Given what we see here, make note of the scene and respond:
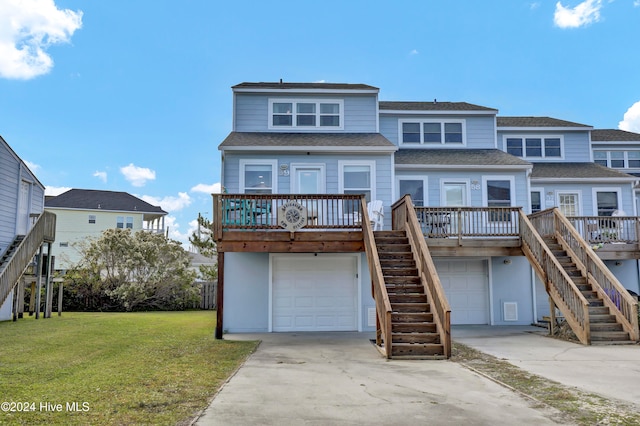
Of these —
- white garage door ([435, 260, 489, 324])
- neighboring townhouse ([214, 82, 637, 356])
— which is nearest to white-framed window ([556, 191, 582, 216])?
neighboring townhouse ([214, 82, 637, 356])

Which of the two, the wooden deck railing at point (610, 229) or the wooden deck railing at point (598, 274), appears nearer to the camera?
the wooden deck railing at point (598, 274)

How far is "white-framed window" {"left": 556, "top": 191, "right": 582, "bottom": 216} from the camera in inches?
649

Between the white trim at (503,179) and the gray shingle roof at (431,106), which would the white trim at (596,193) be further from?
the gray shingle roof at (431,106)

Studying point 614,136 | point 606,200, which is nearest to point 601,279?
point 606,200

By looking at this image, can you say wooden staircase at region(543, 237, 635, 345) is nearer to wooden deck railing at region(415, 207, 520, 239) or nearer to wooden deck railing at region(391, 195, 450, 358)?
wooden deck railing at region(415, 207, 520, 239)

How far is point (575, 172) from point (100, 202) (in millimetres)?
33393

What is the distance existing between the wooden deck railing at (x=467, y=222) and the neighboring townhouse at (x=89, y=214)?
2684cm

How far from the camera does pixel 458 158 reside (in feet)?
50.4

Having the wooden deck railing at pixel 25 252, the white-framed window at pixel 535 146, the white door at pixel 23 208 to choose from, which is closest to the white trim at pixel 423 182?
the white-framed window at pixel 535 146

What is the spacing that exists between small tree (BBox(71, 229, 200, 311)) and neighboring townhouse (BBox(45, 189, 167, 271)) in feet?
43.4

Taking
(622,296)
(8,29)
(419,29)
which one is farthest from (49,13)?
(622,296)

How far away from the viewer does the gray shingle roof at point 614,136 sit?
20547 millimetres

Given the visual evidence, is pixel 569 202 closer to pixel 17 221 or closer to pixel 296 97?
pixel 296 97

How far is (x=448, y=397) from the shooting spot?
5.57m
